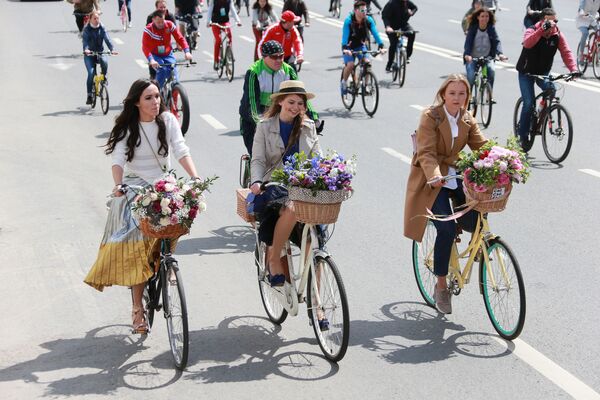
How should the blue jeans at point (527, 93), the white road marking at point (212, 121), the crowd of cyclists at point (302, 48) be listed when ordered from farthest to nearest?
the white road marking at point (212, 121)
the blue jeans at point (527, 93)
the crowd of cyclists at point (302, 48)

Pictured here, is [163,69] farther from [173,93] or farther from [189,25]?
[189,25]

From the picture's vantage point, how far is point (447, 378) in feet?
21.6

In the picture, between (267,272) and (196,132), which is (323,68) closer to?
(196,132)

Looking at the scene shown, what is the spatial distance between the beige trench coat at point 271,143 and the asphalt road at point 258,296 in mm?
1232

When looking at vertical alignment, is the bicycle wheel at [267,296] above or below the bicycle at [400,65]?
above

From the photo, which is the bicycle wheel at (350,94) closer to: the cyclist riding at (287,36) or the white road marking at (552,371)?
the cyclist riding at (287,36)

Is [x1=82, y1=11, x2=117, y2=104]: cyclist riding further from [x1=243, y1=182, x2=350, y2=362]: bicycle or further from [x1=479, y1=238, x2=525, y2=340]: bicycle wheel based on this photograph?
[x1=479, y1=238, x2=525, y2=340]: bicycle wheel

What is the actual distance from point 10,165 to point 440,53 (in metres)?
13.8

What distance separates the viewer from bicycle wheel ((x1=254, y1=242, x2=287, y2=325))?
758 centimetres

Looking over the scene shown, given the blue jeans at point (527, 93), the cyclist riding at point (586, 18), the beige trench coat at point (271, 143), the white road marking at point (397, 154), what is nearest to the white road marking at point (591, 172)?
the blue jeans at point (527, 93)

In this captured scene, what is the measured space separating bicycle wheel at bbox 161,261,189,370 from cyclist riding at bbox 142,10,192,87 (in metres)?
9.21

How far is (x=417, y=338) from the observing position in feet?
24.1

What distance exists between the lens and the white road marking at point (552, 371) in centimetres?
636

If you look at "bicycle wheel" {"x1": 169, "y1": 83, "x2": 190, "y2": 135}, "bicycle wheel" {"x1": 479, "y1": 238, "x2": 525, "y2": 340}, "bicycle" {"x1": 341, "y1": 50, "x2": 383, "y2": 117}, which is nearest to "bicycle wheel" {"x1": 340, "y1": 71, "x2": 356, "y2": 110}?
"bicycle" {"x1": 341, "y1": 50, "x2": 383, "y2": 117}
